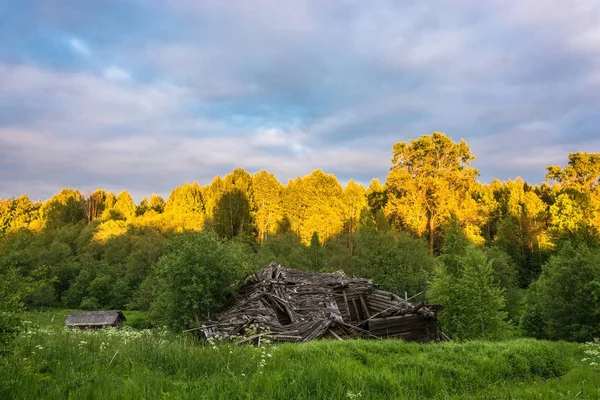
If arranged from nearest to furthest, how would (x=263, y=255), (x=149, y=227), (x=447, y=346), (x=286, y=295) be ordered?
(x=447, y=346) < (x=286, y=295) < (x=263, y=255) < (x=149, y=227)

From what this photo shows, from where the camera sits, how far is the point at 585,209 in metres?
52.3

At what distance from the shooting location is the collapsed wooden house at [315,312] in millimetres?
18375

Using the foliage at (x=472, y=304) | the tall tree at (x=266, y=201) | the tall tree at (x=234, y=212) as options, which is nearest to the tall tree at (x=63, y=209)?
the tall tree at (x=234, y=212)

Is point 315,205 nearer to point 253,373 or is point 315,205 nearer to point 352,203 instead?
point 352,203

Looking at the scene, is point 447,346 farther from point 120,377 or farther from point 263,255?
point 263,255

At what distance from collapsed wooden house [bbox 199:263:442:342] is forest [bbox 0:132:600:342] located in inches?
104

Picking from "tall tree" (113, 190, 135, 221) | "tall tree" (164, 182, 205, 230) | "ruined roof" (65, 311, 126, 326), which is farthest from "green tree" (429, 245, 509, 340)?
"tall tree" (113, 190, 135, 221)

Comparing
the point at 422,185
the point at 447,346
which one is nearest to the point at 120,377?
the point at 447,346

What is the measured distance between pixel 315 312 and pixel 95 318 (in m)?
39.8

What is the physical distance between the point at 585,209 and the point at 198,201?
65.7 metres

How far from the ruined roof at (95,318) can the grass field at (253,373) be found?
43.9 meters

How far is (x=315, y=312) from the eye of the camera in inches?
822

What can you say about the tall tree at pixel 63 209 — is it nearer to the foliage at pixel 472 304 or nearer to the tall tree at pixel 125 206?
the tall tree at pixel 125 206

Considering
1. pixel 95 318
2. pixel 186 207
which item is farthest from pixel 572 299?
pixel 186 207
